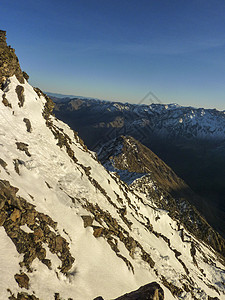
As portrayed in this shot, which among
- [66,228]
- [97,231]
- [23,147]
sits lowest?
[66,228]

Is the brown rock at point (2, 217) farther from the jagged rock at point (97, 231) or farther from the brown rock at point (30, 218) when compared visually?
the jagged rock at point (97, 231)

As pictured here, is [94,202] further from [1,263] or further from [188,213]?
[188,213]

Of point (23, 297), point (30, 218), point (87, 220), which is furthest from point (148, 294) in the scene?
point (87, 220)

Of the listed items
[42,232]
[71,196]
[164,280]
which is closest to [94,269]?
[42,232]

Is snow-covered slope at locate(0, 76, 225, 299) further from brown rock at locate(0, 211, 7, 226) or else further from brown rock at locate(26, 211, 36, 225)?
brown rock at locate(0, 211, 7, 226)

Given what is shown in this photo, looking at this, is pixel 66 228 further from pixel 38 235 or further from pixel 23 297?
pixel 23 297
